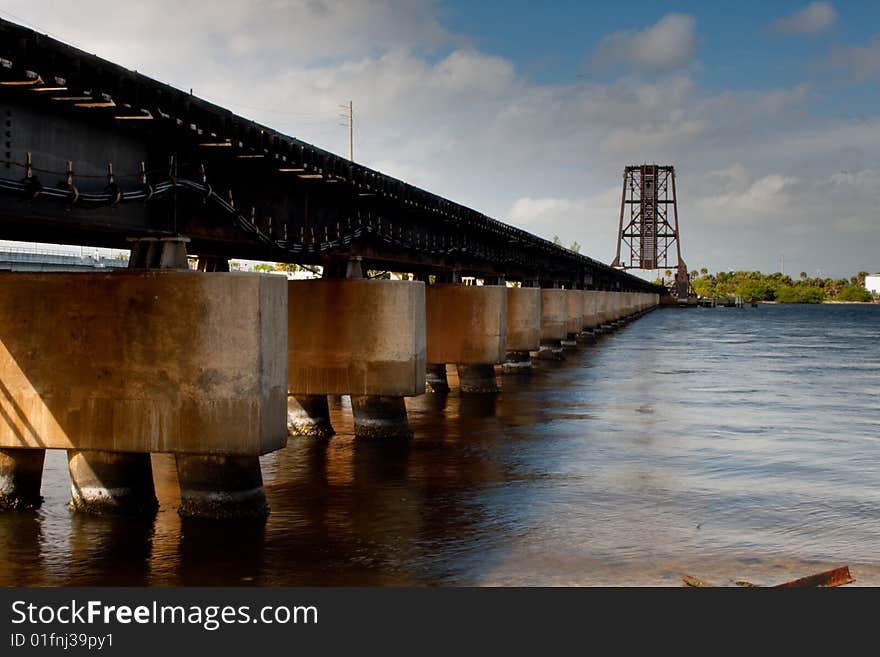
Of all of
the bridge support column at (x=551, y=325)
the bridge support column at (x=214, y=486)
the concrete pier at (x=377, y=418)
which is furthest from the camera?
the bridge support column at (x=551, y=325)

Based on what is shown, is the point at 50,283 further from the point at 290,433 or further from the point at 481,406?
the point at 481,406

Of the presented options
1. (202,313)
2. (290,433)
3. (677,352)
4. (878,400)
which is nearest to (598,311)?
(677,352)

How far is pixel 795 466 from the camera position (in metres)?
27.9

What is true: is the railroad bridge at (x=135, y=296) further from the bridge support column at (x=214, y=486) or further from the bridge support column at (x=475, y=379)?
the bridge support column at (x=475, y=379)

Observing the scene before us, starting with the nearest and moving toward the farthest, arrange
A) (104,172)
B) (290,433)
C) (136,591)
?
1. (136,591)
2. (104,172)
3. (290,433)

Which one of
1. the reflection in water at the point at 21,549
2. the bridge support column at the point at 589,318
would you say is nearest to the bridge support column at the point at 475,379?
the reflection in water at the point at 21,549

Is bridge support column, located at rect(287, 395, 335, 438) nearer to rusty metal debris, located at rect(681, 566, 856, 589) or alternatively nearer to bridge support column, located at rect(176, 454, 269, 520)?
bridge support column, located at rect(176, 454, 269, 520)

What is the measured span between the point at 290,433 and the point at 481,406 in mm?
11955

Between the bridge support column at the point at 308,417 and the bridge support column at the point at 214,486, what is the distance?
12226 mm

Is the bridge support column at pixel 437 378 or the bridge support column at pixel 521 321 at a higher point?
the bridge support column at pixel 521 321

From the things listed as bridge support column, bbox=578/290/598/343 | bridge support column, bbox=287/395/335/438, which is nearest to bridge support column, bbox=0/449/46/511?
bridge support column, bbox=287/395/335/438

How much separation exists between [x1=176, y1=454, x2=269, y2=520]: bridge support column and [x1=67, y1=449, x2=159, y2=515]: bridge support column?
108 centimetres

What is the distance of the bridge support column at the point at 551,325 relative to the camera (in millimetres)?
75125

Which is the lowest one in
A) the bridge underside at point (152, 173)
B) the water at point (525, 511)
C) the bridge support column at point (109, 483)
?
the water at point (525, 511)
